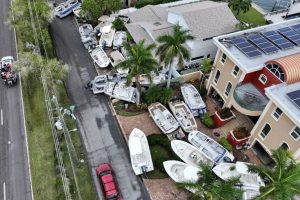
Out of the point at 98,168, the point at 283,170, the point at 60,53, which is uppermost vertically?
the point at 283,170

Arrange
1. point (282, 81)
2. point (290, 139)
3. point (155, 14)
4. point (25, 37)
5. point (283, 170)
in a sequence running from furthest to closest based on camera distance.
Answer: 1. point (155, 14)
2. point (25, 37)
3. point (282, 81)
4. point (290, 139)
5. point (283, 170)

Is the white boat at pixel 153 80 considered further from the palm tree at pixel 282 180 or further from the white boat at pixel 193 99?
the palm tree at pixel 282 180

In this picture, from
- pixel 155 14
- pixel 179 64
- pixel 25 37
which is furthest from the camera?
pixel 155 14

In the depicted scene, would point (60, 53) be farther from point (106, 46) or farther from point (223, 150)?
point (223, 150)

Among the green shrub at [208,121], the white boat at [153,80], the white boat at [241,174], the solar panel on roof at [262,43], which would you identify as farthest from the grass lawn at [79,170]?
the solar panel on roof at [262,43]

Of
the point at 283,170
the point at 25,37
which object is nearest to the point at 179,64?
the point at 283,170

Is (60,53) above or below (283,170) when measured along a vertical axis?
below

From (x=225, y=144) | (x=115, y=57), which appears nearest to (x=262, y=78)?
(x=225, y=144)

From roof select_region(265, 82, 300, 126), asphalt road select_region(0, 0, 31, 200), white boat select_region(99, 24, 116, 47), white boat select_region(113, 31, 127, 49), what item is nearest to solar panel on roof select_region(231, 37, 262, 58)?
roof select_region(265, 82, 300, 126)
